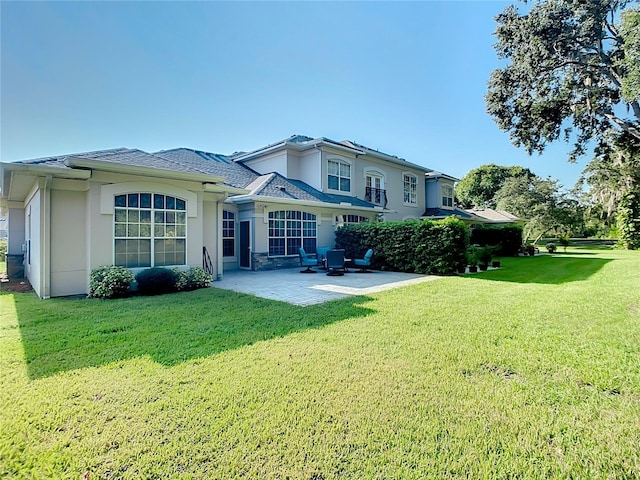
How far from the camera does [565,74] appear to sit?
1355 centimetres

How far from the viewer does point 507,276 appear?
13219mm

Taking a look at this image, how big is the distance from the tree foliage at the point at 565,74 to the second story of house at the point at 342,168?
26.4 ft

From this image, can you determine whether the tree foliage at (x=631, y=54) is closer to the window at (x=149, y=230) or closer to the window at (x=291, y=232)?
the window at (x=291, y=232)

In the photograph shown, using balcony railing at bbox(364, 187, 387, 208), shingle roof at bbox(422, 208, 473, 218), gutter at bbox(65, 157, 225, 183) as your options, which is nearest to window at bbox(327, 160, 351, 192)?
balcony railing at bbox(364, 187, 387, 208)

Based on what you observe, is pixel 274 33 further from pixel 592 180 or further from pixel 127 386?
pixel 592 180

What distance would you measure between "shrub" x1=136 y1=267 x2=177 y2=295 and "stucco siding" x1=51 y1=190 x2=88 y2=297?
164 centimetres

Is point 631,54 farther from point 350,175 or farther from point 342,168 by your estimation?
point 350,175

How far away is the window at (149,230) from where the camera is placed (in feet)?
30.0

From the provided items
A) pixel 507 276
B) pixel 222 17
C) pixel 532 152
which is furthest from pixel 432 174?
pixel 222 17

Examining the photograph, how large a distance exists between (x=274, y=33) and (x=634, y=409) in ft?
44.9

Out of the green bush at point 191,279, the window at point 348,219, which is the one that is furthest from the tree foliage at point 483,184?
the green bush at point 191,279

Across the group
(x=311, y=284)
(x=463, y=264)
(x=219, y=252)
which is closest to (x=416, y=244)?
(x=463, y=264)

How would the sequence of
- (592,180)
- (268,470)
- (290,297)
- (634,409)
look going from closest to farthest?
(268,470), (634,409), (290,297), (592,180)

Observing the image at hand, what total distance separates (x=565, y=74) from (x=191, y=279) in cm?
1668
